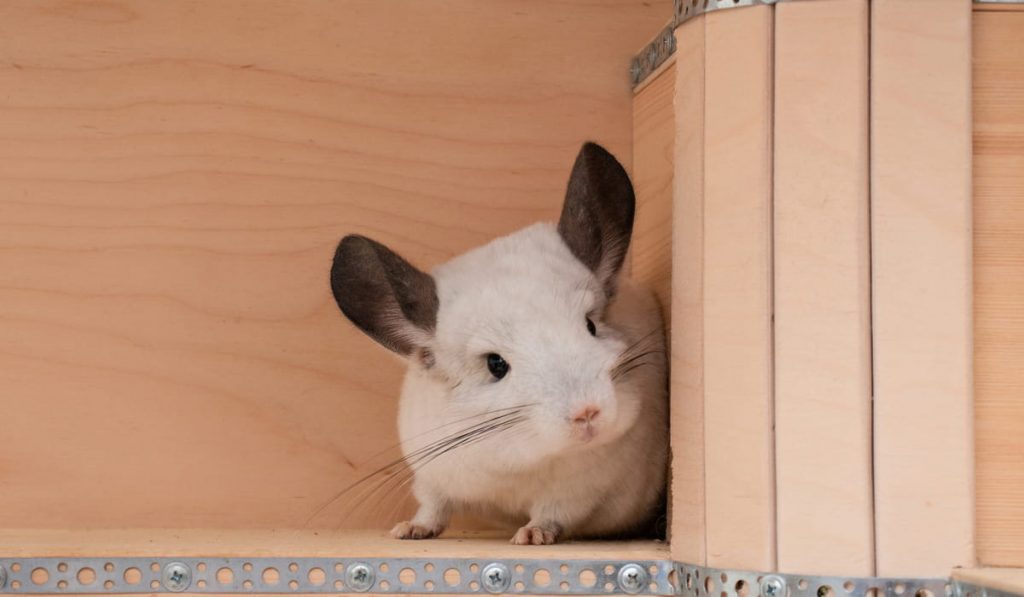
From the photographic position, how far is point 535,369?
237 centimetres

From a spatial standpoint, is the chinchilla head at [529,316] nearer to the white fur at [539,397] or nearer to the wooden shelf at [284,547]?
the white fur at [539,397]

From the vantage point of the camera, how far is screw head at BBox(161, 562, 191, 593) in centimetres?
229

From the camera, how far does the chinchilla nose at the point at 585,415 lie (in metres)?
2.28

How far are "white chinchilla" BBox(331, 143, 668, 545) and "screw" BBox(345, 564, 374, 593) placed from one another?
33cm

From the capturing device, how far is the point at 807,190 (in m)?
2.15

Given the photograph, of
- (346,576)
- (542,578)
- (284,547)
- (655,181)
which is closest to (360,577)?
(346,576)

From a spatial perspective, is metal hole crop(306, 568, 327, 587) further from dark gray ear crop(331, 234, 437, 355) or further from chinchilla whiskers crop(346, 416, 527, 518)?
dark gray ear crop(331, 234, 437, 355)

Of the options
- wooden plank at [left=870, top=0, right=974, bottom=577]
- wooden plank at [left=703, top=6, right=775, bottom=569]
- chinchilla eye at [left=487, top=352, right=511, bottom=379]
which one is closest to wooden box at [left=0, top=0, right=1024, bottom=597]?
chinchilla eye at [left=487, top=352, right=511, bottom=379]

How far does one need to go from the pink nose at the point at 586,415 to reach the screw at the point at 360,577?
0.43 meters

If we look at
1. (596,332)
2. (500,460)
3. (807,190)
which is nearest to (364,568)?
(500,460)

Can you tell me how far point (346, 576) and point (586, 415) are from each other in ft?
1.59

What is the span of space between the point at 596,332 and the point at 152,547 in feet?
2.93

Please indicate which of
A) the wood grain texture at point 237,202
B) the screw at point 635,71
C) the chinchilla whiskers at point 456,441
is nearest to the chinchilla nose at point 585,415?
the chinchilla whiskers at point 456,441

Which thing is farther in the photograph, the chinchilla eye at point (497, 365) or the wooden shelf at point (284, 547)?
the chinchilla eye at point (497, 365)
